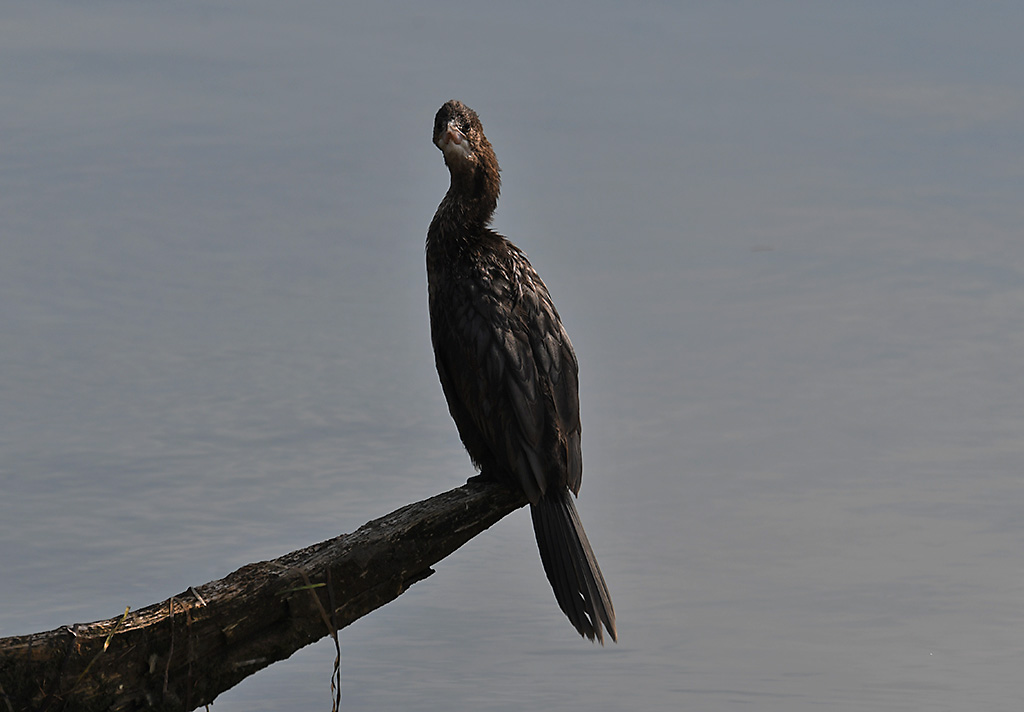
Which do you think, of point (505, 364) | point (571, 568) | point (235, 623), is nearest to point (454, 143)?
point (505, 364)

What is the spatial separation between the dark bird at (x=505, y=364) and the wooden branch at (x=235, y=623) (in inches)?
9.5

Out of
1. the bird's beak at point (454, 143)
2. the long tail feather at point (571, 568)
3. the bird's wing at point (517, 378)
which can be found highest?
the bird's beak at point (454, 143)

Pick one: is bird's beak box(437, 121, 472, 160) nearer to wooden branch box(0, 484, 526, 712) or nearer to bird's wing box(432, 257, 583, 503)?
bird's wing box(432, 257, 583, 503)

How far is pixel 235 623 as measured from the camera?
3.08m

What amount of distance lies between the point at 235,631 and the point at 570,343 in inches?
46.4

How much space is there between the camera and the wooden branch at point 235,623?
2.99 meters

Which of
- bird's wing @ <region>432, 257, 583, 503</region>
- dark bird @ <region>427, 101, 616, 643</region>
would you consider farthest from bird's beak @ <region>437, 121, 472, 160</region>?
bird's wing @ <region>432, 257, 583, 503</region>

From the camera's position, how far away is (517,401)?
3.25 meters

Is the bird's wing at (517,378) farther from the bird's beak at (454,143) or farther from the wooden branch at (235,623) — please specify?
the bird's beak at (454,143)

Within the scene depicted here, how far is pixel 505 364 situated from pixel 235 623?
955 millimetres

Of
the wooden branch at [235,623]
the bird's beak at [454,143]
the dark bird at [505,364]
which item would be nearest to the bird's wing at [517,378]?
the dark bird at [505,364]

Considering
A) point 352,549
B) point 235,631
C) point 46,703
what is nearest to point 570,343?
point 352,549

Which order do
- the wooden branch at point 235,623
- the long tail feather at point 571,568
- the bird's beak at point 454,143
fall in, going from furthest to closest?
A: the bird's beak at point 454,143, the long tail feather at point 571,568, the wooden branch at point 235,623

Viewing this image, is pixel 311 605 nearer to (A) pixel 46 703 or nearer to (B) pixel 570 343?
(A) pixel 46 703
